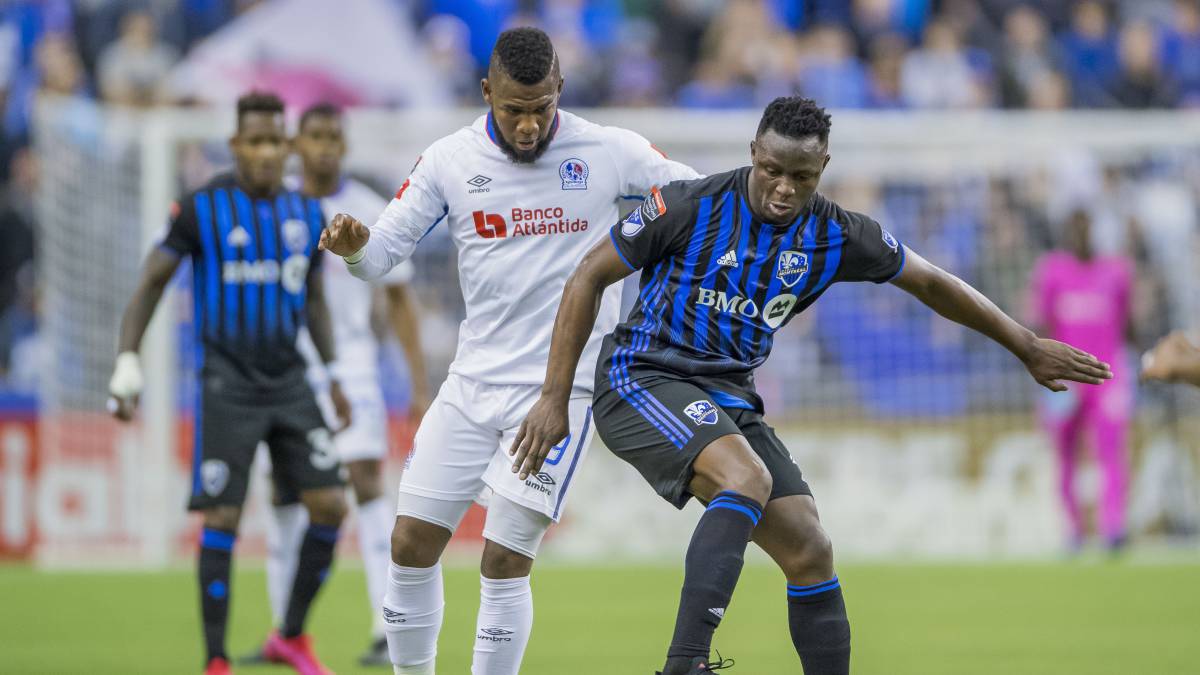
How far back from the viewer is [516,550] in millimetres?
5660

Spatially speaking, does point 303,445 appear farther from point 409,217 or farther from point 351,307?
point 409,217

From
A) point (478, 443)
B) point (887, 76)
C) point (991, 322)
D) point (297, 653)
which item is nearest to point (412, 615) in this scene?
point (478, 443)

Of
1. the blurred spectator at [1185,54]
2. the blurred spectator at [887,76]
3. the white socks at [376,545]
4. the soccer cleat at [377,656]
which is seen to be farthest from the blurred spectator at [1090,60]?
the soccer cleat at [377,656]

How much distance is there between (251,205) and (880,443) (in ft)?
26.8

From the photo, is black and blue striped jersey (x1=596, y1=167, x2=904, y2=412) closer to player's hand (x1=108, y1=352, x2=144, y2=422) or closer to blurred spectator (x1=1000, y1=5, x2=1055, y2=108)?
player's hand (x1=108, y1=352, x2=144, y2=422)

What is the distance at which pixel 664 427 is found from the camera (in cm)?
526

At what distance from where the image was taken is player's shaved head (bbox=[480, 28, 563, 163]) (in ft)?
18.0

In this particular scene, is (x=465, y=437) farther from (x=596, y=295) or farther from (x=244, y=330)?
(x=244, y=330)

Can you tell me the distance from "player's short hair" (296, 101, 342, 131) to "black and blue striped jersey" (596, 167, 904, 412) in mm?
3302

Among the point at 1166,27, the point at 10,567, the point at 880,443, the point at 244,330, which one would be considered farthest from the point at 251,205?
the point at 1166,27

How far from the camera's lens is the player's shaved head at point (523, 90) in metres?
5.49

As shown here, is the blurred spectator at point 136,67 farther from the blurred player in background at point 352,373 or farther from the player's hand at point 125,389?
the player's hand at point 125,389

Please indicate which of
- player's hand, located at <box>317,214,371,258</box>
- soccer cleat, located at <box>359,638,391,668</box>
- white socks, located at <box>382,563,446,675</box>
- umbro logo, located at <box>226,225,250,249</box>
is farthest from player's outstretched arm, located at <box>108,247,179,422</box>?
player's hand, located at <box>317,214,371,258</box>

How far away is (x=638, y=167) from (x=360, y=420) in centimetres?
313
